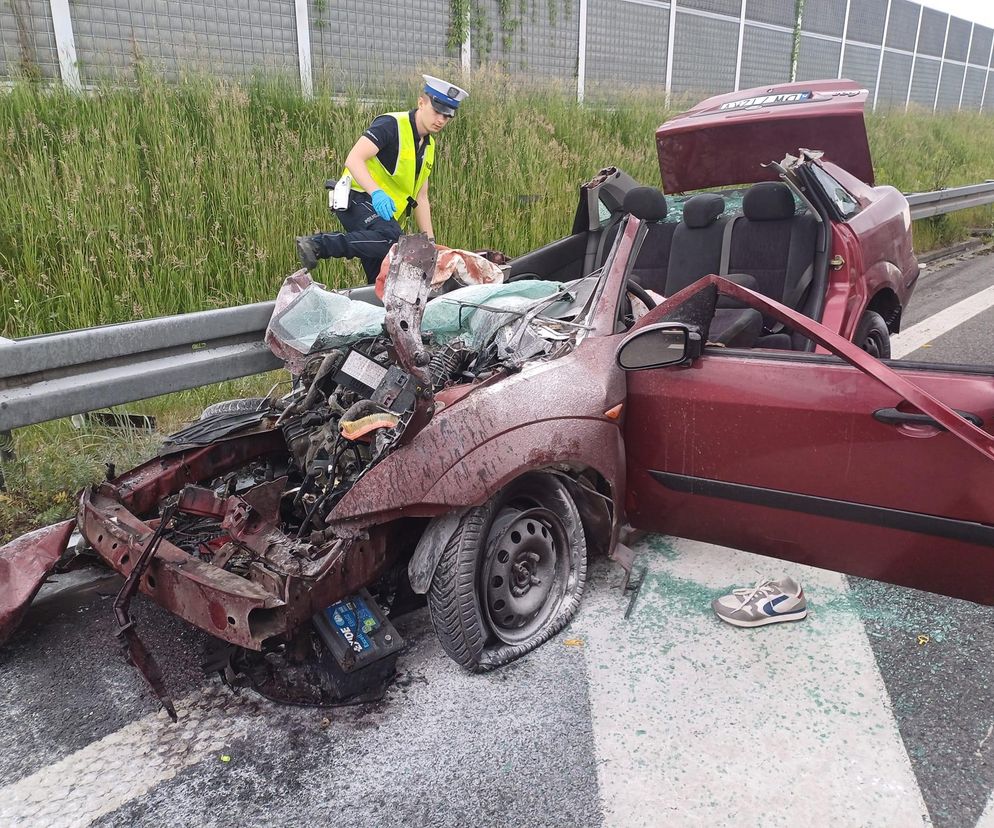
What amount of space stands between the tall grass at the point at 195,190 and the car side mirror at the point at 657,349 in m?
3.72

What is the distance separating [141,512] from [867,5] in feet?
87.4

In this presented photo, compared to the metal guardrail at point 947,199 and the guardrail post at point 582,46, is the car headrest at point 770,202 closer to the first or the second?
the metal guardrail at point 947,199

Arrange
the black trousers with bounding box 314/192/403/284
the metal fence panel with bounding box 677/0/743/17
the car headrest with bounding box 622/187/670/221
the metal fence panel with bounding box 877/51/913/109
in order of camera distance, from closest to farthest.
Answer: the car headrest with bounding box 622/187/670/221 → the black trousers with bounding box 314/192/403/284 → the metal fence panel with bounding box 677/0/743/17 → the metal fence panel with bounding box 877/51/913/109

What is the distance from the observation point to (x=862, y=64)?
23.8m

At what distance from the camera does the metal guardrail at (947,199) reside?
30.4ft

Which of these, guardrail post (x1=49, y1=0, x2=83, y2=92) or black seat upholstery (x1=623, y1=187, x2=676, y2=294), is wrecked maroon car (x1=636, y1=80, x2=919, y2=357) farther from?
guardrail post (x1=49, y1=0, x2=83, y2=92)

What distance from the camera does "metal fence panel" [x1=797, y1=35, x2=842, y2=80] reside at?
21.1 m

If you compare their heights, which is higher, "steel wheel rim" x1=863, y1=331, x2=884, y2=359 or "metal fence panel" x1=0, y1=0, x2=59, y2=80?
"metal fence panel" x1=0, y1=0, x2=59, y2=80

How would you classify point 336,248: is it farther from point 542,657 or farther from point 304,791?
point 304,791

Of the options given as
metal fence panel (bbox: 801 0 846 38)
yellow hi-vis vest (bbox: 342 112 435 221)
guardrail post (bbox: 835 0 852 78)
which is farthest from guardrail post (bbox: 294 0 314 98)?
guardrail post (bbox: 835 0 852 78)

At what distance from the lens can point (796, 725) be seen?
2432 mm

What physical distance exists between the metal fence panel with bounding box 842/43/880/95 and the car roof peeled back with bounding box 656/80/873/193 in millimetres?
20023

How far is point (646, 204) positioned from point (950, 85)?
32.8 metres

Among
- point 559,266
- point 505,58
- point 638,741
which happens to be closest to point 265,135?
point 559,266
